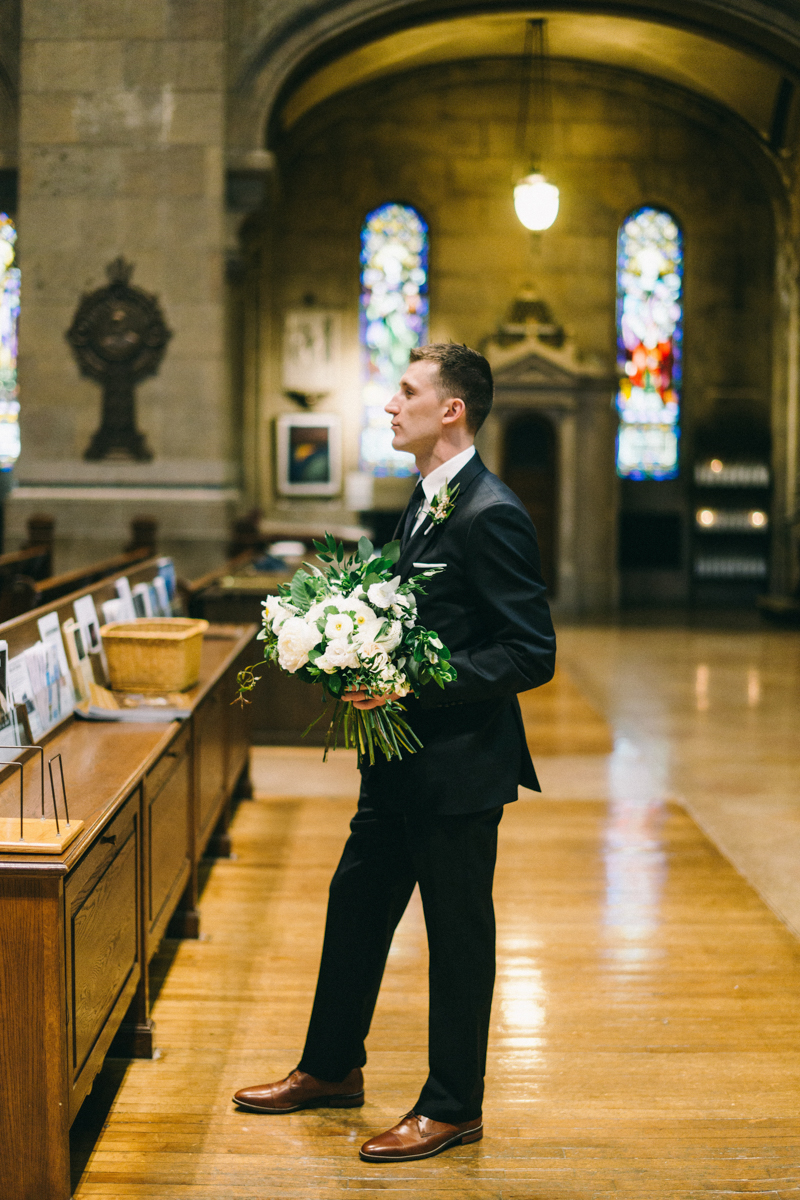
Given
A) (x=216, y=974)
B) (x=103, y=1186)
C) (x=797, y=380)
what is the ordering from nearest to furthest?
(x=103, y=1186) → (x=216, y=974) → (x=797, y=380)

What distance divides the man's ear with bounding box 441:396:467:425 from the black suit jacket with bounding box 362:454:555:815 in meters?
0.11

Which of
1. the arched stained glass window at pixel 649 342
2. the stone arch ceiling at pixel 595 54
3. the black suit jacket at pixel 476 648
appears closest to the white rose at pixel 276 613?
the black suit jacket at pixel 476 648

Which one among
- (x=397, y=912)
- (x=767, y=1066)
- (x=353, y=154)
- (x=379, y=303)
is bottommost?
(x=767, y=1066)

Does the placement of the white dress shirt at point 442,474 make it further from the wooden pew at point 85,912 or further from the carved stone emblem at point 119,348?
the carved stone emblem at point 119,348

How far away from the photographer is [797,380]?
46.9 ft

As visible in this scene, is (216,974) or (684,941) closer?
(216,974)

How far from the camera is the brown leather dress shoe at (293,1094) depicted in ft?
8.79

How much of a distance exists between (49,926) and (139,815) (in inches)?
30.8

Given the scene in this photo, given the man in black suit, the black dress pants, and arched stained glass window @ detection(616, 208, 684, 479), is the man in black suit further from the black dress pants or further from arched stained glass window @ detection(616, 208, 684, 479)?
arched stained glass window @ detection(616, 208, 684, 479)

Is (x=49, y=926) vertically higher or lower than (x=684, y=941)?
higher

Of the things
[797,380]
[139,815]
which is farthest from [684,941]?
[797,380]

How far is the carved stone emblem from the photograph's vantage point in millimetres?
9492

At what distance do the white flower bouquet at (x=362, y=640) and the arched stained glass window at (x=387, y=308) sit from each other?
1291cm

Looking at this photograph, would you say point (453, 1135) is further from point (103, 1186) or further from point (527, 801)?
point (527, 801)
